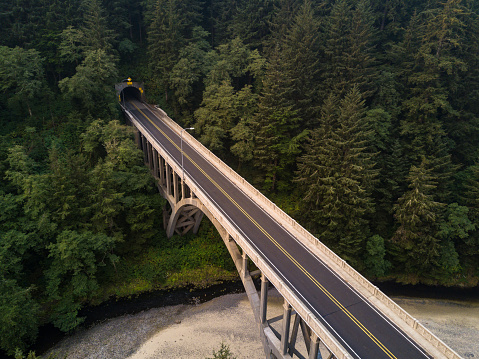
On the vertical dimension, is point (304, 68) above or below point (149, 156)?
above

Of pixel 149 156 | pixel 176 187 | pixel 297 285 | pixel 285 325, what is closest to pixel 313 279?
pixel 297 285

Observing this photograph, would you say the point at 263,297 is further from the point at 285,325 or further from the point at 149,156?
the point at 149,156

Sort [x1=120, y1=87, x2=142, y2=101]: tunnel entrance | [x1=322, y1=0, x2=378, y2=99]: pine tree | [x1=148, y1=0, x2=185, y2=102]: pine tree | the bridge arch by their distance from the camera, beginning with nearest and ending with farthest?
the bridge arch → [x1=322, y1=0, x2=378, y2=99]: pine tree → [x1=148, y1=0, x2=185, y2=102]: pine tree → [x1=120, y1=87, x2=142, y2=101]: tunnel entrance

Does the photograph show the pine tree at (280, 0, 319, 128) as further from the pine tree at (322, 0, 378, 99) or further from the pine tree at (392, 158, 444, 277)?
the pine tree at (392, 158, 444, 277)

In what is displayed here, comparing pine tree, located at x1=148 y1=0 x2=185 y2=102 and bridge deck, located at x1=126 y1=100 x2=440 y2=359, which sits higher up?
pine tree, located at x1=148 y1=0 x2=185 y2=102

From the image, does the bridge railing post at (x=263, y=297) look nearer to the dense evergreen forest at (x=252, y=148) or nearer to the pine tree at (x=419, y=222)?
the dense evergreen forest at (x=252, y=148)

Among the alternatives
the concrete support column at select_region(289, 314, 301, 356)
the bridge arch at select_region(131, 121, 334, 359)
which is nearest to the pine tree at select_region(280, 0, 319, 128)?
the bridge arch at select_region(131, 121, 334, 359)
